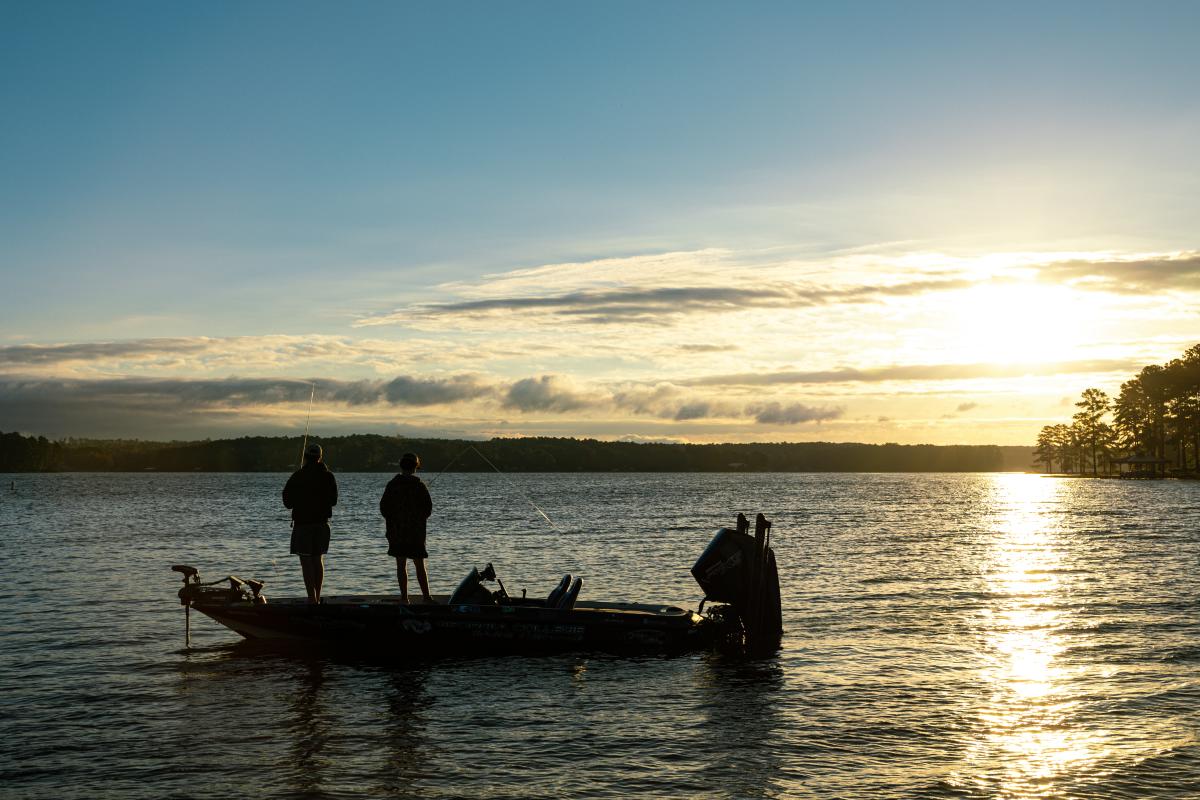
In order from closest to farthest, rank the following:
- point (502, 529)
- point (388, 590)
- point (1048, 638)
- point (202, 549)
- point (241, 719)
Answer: point (241, 719)
point (1048, 638)
point (388, 590)
point (202, 549)
point (502, 529)

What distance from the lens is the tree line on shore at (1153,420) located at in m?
140

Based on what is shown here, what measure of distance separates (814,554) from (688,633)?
76.4 ft

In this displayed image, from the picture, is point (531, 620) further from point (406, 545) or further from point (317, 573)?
point (317, 573)

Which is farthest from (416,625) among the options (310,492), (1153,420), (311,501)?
(1153,420)

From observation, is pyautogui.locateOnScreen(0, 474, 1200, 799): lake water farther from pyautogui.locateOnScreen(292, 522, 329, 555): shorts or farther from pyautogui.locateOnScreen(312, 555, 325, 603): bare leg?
pyautogui.locateOnScreen(292, 522, 329, 555): shorts

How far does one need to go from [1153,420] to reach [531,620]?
510 feet

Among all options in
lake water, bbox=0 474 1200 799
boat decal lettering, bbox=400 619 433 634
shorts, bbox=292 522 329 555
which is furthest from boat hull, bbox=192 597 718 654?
shorts, bbox=292 522 329 555

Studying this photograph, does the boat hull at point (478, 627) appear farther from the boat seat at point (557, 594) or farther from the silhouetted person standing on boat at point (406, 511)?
the silhouetted person standing on boat at point (406, 511)

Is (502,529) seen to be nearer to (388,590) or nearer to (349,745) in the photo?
(388,590)

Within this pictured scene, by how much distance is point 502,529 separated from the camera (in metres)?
56.4

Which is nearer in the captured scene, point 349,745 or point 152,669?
point 349,745

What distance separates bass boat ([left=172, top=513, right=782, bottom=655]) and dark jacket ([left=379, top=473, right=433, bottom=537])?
1.57 metres

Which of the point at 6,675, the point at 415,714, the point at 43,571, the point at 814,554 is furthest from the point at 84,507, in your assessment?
the point at 415,714

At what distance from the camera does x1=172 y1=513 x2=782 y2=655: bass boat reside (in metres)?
18.2
